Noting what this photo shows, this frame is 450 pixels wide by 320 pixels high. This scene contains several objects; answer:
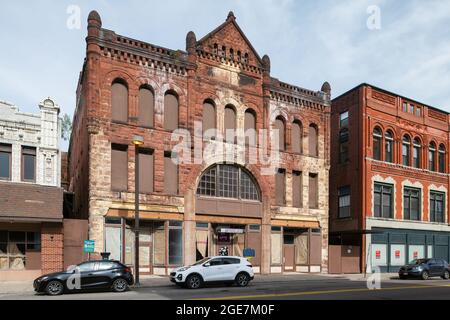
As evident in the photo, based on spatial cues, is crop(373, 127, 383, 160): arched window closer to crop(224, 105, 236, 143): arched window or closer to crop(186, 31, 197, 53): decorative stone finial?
crop(224, 105, 236, 143): arched window

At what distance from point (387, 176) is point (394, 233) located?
4.62 metres

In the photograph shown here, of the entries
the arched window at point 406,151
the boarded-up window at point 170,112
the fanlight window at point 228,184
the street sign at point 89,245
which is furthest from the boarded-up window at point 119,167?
the arched window at point 406,151

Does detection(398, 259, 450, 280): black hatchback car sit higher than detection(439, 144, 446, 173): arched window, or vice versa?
detection(439, 144, 446, 173): arched window

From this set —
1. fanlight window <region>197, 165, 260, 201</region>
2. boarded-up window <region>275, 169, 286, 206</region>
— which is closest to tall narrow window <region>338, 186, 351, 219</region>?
boarded-up window <region>275, 169, 286, 206</region>

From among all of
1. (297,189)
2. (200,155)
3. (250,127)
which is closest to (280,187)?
(297,189)

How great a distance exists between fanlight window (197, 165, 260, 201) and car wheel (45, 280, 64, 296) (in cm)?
1176

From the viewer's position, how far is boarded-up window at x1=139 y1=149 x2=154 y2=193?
25922mm

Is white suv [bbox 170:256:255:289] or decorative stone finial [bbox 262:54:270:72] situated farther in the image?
decorative stone finial [bbox 262:54:270:72]

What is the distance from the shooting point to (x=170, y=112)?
27.4 meters

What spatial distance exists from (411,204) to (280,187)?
14.0m

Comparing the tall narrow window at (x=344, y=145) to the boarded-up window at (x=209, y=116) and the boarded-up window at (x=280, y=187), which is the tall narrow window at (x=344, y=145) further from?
the boarded-up window at (x=209, y=116)

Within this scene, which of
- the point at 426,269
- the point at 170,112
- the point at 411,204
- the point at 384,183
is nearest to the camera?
the point at 170,112

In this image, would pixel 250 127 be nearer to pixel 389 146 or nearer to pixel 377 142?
pixel 377 142
